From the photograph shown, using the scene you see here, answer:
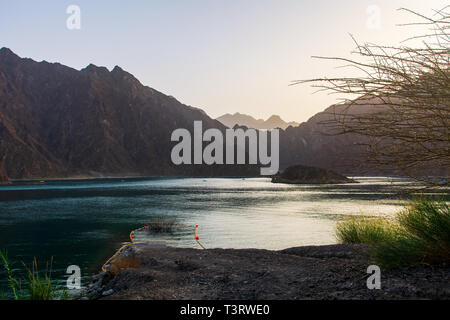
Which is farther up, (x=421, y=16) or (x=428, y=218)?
(x=421, y=16)

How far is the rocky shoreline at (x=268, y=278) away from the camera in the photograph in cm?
623

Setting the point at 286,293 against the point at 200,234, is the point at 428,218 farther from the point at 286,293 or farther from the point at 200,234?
the point at 200,234

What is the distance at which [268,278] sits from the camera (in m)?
8.57

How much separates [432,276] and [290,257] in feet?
18.9

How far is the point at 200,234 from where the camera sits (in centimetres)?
3388

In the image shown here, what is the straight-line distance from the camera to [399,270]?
692cm

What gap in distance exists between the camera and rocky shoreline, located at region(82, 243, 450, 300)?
6234 millimetres

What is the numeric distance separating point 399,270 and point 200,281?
14.5 feet
